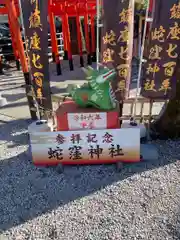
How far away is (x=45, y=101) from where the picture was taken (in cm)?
480

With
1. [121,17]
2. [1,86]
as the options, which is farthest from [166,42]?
[1,86]

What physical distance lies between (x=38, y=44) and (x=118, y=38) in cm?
131

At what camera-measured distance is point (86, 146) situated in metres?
4.32

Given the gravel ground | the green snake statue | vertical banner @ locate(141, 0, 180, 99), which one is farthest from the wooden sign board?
vertical banner @ locate(141, 0, 180, 99)

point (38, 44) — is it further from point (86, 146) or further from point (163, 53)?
point (163, 53)

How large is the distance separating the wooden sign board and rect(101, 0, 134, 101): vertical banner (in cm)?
84

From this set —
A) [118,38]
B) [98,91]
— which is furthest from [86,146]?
[118,38]

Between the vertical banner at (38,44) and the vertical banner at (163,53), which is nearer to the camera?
the vertical banner at (163,53)

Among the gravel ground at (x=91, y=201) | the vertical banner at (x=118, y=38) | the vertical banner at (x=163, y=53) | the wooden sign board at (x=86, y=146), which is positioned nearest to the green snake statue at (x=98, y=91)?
the vertical banner at (x=118, y=38)

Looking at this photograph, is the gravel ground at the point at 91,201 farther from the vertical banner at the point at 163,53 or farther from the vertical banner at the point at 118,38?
the vertical banner at the point at 118,38

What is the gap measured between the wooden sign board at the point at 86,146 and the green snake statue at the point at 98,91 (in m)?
0.45

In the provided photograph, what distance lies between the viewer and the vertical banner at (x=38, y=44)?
13.5ft

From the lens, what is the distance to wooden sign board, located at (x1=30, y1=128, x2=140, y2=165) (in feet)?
13.9

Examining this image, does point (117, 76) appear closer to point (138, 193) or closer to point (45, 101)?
point (45, 101)
